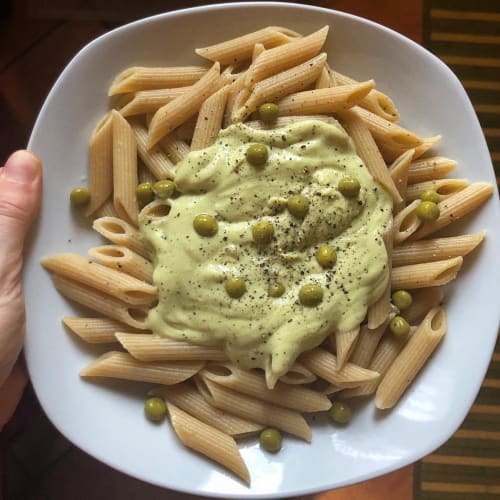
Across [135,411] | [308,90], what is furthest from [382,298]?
[135,411]

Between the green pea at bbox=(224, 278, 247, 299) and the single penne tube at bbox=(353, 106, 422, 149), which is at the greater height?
the single penne tube at bbox=(353, 106, 422, 149)

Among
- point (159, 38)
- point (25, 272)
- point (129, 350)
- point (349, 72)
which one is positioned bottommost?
point (129, 350)

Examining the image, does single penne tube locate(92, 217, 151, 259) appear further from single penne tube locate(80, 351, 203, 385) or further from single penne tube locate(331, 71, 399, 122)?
single penne tube locate(331, 71, 399, 122)

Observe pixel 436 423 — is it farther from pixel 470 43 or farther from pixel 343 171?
pixel 470 43

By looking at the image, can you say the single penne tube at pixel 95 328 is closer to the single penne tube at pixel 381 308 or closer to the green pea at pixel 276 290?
the green pea at pixel 276 290

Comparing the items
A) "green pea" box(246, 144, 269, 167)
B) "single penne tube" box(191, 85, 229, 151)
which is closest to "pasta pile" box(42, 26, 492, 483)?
"single penne tube" box(191, 85, 229, 151)
